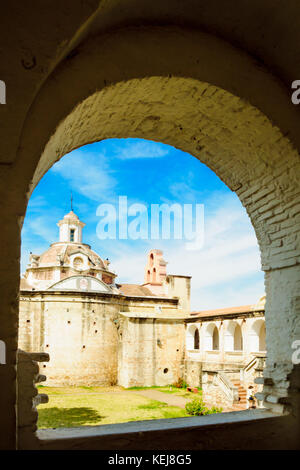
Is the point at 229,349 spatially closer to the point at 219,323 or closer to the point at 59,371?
the point at 219,323

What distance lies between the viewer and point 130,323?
2311cm

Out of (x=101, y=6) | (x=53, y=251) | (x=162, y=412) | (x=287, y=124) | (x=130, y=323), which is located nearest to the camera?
(x=101, y=6)

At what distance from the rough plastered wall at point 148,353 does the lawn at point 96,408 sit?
1467 mm

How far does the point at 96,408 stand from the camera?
669 inches

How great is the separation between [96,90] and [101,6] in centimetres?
57

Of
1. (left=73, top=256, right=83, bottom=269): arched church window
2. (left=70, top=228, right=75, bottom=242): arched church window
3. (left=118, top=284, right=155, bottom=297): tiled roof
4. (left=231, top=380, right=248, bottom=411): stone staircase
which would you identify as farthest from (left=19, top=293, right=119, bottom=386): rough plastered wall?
(left=231, top=380, right=248, bottom=411): stone staircase

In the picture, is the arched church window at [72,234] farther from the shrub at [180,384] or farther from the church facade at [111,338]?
the shrub at [180,384]

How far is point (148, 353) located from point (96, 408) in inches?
261

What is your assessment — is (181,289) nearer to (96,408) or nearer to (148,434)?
(96,408)

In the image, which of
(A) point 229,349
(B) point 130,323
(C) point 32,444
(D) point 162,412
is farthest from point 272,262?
(B) point 130,323

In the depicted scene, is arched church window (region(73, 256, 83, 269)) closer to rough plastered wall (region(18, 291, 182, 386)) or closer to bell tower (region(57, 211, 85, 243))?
bell tower (region(57, 211, 85, 243))

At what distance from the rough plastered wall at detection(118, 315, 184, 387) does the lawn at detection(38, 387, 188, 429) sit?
1.47 m

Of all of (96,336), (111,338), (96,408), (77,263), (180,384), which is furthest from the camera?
(77,263)

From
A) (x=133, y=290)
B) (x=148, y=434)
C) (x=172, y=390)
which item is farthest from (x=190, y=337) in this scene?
(x=148, y=434)
